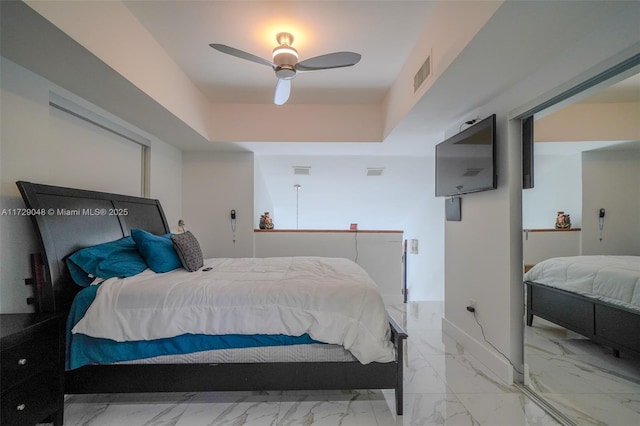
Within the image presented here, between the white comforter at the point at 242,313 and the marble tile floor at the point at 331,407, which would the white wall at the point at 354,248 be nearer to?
the marble tile floor at the point at 331,407

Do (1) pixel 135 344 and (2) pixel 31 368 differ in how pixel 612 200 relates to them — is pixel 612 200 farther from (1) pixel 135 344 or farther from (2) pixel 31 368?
(2) pixel 31 368

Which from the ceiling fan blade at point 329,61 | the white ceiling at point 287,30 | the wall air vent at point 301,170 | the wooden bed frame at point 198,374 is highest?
the white ceiling at point 287,30

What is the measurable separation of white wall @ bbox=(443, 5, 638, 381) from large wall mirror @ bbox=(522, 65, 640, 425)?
0.10m

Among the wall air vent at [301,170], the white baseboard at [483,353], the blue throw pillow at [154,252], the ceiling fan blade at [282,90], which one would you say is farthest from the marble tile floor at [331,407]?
the wall air vent at [301,170]

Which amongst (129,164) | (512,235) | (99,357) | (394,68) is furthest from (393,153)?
(99,357)

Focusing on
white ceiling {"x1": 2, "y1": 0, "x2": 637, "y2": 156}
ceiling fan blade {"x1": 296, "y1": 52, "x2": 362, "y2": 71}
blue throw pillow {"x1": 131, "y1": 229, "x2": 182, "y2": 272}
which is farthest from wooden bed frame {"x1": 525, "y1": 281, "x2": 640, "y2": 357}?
blue throw pillow {"x1": 131, "y1": 229, "x2": 182, "y2": 272}

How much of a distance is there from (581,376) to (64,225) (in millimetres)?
3693

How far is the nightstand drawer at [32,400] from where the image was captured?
1.36 meters

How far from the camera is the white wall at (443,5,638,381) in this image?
1.48 m

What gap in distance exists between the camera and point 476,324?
2.59m

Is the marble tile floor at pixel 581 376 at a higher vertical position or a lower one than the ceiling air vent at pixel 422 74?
lower

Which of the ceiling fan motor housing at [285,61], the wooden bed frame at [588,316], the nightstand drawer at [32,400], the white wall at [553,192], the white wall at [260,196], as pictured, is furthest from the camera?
the white wall at [260,196]

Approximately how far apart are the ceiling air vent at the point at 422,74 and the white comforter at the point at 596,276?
1.63 metres

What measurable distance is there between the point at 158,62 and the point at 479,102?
9.18 ft
